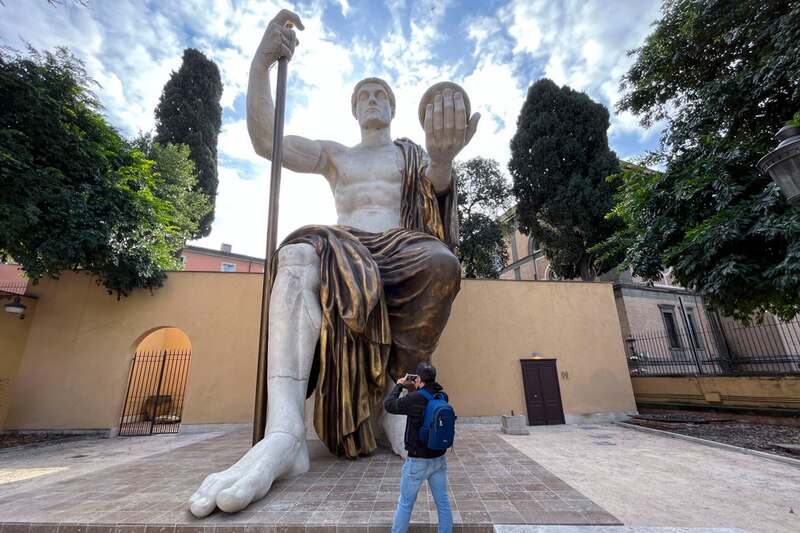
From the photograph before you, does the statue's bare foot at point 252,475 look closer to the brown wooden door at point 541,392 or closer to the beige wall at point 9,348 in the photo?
the brown wooden door at point 541,392

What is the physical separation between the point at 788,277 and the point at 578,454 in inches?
153

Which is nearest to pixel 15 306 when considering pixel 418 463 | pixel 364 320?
pixel 364 320

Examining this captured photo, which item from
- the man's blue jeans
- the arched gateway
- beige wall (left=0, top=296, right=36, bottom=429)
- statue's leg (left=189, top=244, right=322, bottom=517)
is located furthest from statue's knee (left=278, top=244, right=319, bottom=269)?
beige wall (left=0, top=296, right=36, bottom=429)

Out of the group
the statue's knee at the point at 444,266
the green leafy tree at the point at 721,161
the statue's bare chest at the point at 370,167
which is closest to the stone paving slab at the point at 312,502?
the statue's knee at the point at 444,266

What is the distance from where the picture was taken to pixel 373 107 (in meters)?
3.16

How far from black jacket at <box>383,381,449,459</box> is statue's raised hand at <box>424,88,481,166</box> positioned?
1.33 metres

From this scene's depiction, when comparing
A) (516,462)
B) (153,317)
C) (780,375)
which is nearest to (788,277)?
(780,375)

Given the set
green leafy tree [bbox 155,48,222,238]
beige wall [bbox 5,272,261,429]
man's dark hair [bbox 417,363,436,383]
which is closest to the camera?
man's dark hair [bbox 417,363,436,383]

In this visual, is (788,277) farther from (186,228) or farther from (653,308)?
(186,228)

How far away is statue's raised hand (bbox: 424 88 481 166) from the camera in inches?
77.2

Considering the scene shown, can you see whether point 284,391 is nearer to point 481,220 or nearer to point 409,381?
point 409,381

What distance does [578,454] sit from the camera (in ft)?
19.0

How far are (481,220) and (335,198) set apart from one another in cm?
1345

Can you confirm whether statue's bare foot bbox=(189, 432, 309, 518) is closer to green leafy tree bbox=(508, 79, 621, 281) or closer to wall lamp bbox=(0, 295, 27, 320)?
wall lamp bbox=(0, 295, 27, 320)
